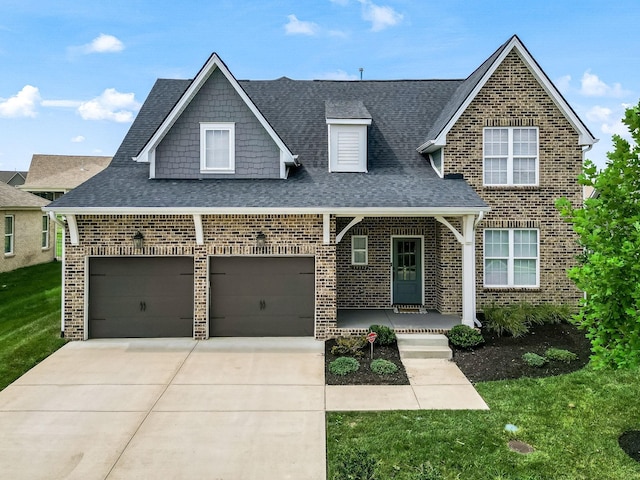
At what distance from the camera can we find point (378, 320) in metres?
12.1

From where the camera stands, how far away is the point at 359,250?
1375 centimetres

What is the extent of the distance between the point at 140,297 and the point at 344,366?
5723 mm

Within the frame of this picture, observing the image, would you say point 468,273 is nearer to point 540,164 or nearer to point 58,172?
point 540,164

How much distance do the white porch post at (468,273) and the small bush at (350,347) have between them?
2948mm

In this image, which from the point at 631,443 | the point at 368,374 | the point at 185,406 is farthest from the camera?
the point at 368,374

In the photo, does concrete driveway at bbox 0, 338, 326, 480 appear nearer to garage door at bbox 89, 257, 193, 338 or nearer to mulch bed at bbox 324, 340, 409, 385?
mulch bed at bbox 324, 340, 409, 385

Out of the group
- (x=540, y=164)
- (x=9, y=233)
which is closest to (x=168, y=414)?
(x=540, y=164)

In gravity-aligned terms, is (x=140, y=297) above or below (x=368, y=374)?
above

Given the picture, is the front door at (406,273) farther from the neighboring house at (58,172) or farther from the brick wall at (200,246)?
the neighboring house at (58,172)

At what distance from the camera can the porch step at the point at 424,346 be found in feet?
33.3

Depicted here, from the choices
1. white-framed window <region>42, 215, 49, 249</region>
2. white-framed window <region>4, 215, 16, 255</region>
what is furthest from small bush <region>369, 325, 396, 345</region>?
white-framed window <region>42, 215, 49, 249</region>

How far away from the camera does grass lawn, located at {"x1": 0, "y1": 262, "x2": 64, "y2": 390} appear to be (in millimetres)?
9797

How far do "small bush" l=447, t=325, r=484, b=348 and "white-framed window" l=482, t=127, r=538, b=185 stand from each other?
4674mm

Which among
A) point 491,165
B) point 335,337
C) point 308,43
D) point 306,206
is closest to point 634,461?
point 335,337
